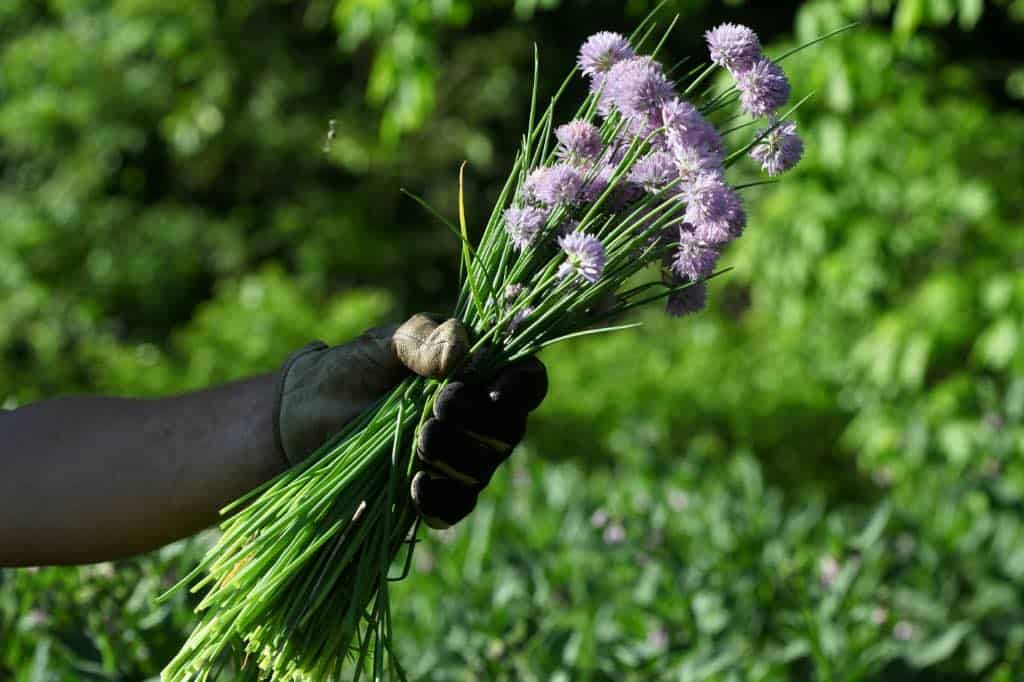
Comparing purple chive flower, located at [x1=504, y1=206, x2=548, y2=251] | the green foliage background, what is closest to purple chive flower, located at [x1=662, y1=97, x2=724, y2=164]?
purple chive flower, located at [x1=504, y1=206, x2=548, y2=251]

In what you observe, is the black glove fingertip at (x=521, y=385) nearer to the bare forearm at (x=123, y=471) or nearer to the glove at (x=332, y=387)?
the glove at (x=332, y=387)

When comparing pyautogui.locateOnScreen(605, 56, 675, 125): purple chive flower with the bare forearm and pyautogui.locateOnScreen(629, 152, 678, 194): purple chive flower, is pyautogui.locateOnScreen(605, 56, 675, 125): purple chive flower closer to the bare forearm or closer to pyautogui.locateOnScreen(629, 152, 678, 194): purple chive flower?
pyautogui.locateOnScreen(629, 152, 678, 194): purple chive flower

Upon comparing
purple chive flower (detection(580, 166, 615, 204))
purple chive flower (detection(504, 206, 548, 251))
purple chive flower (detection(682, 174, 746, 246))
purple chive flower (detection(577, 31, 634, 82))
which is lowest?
purple chive flower (detection(682, 174, 746, 246))

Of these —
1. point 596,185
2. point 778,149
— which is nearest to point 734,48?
point 778,149

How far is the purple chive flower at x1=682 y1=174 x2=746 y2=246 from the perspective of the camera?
156 cm

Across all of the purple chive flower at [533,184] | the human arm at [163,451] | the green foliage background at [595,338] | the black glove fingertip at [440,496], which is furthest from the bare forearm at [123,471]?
the green foliage background at [595,338]

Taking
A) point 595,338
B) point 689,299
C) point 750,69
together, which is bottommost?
point 595,338

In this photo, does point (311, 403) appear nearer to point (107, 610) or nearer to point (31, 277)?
point (107, 610)

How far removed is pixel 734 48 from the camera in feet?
5.42

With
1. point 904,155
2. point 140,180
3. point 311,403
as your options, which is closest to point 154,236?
point 140,180

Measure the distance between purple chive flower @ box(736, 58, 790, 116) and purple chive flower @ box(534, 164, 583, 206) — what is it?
0.25 metres

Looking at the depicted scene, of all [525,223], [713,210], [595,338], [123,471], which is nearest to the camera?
[713,210]

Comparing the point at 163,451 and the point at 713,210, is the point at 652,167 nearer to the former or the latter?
the point at 713,210

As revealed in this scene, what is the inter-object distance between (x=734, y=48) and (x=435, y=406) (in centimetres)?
63
